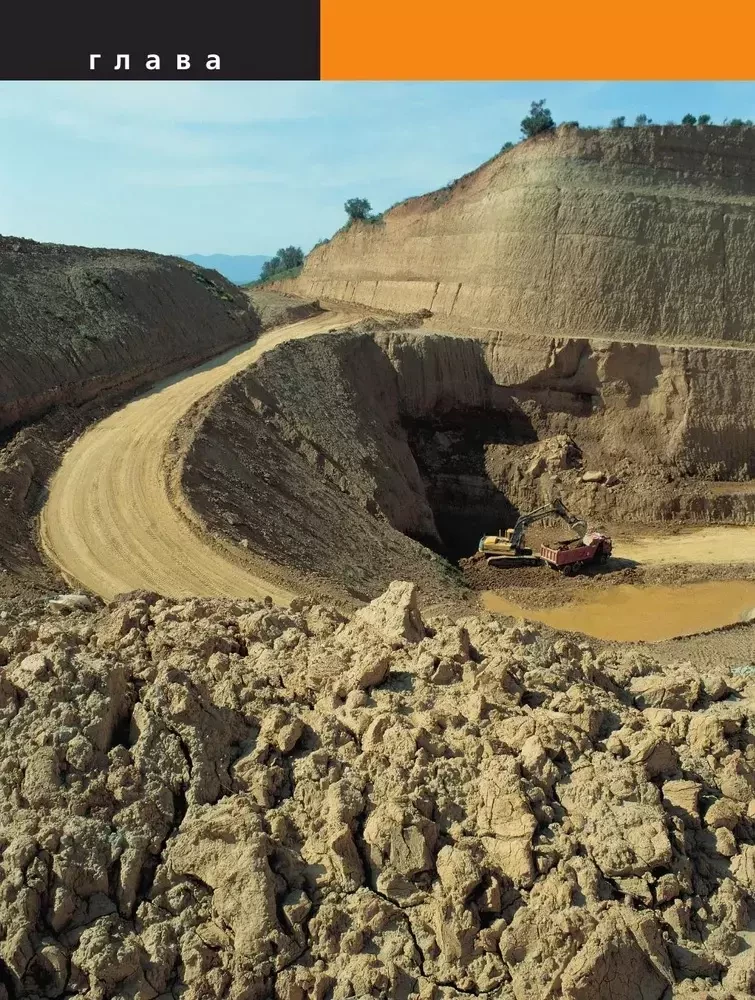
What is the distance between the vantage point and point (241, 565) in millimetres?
15609

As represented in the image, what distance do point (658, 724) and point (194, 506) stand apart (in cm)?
1147

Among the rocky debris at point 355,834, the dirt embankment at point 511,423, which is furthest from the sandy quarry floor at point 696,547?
the rocky debris at point 355,834

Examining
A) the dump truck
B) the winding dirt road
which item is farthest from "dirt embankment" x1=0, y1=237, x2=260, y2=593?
the dump truck

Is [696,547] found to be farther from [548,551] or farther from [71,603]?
[71,603]

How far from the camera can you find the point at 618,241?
92.9 feet

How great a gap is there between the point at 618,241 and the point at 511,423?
8.03 metres

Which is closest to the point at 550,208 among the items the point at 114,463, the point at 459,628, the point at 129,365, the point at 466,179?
the point at 466,179

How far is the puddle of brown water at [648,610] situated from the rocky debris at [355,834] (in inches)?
443

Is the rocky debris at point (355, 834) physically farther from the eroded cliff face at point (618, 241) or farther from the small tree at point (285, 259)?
the small tree at point (285, 259)

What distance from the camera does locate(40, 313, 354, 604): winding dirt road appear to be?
1466 centimetres

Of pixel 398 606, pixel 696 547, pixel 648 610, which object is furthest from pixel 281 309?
pixel 398 606

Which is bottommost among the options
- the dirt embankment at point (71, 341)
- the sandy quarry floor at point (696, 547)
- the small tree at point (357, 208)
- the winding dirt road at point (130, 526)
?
the sandy quarry floor at point (696, 547)

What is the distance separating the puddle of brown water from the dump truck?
1189mm

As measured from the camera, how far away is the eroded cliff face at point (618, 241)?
28078 millimetres
